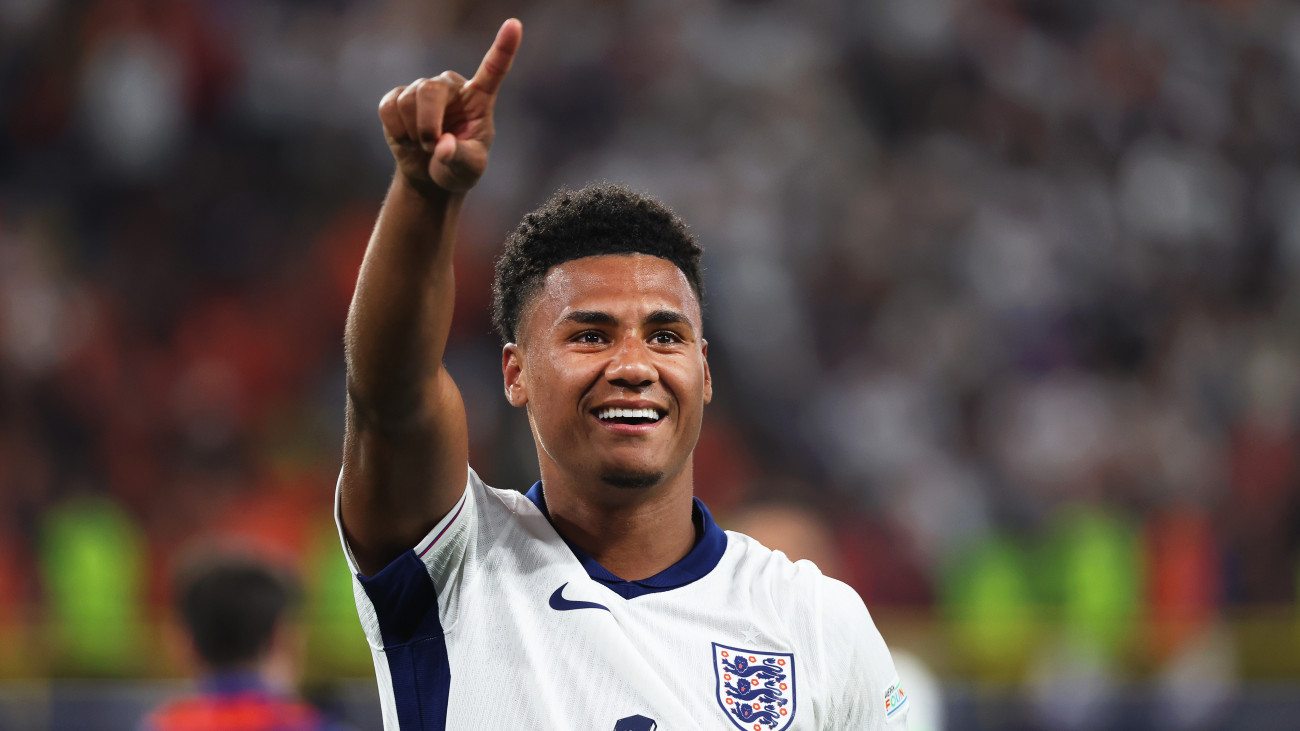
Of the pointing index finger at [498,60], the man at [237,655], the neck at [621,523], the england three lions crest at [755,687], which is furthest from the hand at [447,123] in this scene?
Answer: the man at [237,655]

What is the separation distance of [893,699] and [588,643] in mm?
574

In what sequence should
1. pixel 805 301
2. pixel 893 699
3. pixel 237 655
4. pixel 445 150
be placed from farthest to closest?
pixel 805 301
pixel 237 655
pixel 893 699
pixel 445 150

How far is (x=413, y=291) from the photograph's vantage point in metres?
2.00

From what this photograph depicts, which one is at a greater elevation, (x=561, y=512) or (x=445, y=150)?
(x=445, y=150)

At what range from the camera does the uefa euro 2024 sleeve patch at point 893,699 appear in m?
2.39

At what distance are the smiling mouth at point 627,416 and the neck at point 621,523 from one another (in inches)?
6.0

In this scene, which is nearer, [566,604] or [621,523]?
[566,604]

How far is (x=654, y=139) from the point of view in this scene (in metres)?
10.2

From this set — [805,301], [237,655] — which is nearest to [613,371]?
[237,655]

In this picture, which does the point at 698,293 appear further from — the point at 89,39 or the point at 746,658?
the point at 89,39

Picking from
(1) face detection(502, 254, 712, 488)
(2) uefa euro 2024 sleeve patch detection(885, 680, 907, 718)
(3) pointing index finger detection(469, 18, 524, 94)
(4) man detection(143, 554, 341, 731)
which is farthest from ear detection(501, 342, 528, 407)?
(4) man detection(143, 554, 341, 731)

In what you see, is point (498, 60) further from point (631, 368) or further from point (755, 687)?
point (755, 687)

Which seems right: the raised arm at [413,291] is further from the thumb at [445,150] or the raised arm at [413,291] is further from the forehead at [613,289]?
the forehead at [613,289]

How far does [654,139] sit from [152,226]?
3600mm
